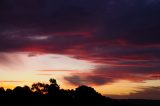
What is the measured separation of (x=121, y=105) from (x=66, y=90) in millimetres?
28045

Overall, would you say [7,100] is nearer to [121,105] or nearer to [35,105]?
[35,105]

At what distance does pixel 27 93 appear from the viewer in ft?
473

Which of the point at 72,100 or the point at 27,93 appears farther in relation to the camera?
the point at 72,100

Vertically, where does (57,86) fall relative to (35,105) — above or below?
above

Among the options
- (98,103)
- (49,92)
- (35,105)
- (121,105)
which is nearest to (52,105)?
(35,105)

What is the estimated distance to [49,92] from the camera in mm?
159125

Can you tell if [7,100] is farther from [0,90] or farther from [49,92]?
[49,92]

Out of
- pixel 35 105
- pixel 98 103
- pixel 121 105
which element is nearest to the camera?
pixel 35 105

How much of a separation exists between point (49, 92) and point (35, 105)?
2463 cm

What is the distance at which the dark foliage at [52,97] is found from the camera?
137 meters

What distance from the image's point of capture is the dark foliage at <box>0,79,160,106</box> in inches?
5399

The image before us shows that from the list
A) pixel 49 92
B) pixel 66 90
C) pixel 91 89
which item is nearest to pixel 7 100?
pixel 49 92

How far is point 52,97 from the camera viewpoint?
153m

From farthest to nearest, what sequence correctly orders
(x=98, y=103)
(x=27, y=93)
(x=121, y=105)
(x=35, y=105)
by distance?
(x=121, y=105)
(x=98, y=103)
(x=27, y=93)
(x=35, y=105)
